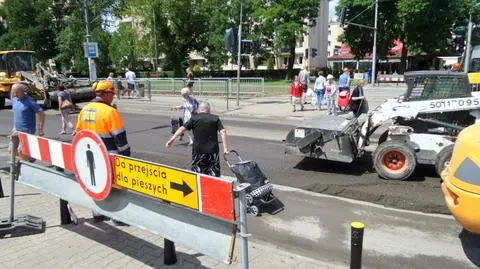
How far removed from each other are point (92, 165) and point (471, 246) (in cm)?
429

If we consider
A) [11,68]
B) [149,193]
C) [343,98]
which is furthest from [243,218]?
[11,68]

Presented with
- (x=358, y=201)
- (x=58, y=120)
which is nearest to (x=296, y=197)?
(x=358, y=201)

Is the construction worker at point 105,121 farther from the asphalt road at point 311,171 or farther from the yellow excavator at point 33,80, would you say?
the yellow excavator at point 33,80

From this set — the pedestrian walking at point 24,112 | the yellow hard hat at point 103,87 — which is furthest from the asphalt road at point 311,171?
the yellow hard hat at point 103,87

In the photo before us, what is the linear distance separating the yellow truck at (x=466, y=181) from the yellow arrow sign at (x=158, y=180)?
2627 millimetres

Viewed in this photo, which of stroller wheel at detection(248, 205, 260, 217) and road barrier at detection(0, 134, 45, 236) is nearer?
road barrier at detection(0, 134, 45, 236)

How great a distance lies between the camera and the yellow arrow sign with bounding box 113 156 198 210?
3256mm

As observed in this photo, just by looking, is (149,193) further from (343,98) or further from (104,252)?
(343,98)

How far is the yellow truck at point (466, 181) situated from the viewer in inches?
156

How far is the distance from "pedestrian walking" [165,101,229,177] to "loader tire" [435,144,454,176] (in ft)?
12.2

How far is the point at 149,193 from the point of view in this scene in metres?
3.61

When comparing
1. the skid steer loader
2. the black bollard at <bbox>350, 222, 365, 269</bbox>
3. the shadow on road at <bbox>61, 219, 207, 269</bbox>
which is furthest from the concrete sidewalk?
the skid steer loader

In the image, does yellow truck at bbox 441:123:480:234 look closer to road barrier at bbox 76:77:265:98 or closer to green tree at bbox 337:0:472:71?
road barrier at bbox 76:77:265:98

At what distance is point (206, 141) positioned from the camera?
6.07 m
